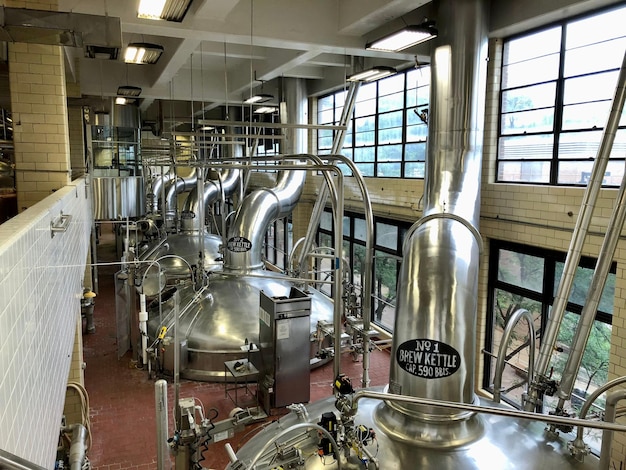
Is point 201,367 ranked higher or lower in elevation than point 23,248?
lower

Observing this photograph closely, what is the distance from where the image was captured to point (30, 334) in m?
1.74

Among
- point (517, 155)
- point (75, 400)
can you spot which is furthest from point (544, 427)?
point (75, 400)

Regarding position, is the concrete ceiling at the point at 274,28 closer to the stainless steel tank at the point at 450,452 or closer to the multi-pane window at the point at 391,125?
the multi-pane window at the point at 391,125

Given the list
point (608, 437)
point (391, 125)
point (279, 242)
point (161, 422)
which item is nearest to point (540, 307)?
point (608, 437)

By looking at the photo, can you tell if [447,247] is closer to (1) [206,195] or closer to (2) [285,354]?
(2) [285,354]

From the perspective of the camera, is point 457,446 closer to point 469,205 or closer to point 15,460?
point 469,205

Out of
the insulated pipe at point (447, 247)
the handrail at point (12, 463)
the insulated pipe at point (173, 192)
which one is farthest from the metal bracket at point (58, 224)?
the insulated pipe at point (173, 192)

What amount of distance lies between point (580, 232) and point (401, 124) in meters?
4.39

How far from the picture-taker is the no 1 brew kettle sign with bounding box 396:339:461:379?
4172 mm

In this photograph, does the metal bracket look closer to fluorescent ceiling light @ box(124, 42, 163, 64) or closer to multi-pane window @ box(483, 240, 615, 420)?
fluorescent ceiling light @ box(124, 42, 163, 64)

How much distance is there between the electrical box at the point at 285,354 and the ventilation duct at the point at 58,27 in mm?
3978

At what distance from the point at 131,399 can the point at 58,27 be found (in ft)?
17.1

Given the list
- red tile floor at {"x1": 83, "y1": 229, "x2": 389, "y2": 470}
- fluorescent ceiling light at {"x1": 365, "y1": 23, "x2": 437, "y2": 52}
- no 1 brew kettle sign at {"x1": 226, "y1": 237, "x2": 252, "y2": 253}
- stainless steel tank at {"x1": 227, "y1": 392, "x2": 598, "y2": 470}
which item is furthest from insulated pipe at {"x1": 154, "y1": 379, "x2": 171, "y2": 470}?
no 1 brew kettle sign at {"x1": 226, "y1": 237, "x2": 252, "y2": 253}

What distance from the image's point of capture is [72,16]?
3586 millimetres
